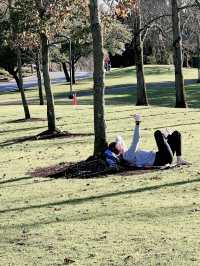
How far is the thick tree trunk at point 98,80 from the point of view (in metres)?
14.2

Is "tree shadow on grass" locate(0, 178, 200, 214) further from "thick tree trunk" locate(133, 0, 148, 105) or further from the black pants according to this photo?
"thick tree trunk" locate(133, 0, 148, 105)

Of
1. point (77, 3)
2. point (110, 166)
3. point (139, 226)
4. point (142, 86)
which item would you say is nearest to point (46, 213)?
point (139, 226)

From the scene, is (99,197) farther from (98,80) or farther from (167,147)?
(98,80)

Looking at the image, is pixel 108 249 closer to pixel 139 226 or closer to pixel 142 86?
pixel 139 226

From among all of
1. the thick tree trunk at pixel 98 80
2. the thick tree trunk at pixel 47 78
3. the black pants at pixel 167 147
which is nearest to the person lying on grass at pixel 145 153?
the black pants at pixel 167 147

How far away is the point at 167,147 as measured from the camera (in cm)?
1326

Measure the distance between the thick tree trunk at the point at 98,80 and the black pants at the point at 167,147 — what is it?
147cm

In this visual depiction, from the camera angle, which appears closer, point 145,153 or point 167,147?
point 167,147

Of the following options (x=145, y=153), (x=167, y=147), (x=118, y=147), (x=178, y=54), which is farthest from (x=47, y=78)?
(x=178, y=54)

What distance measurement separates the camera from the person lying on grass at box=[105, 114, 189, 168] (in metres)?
13.5

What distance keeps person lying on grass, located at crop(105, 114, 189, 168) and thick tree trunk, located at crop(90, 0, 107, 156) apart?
57cm

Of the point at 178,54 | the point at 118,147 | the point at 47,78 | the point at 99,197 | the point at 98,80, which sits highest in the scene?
the point at 178,54

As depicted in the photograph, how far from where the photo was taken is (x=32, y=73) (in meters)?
93.8

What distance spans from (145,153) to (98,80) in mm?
2004
